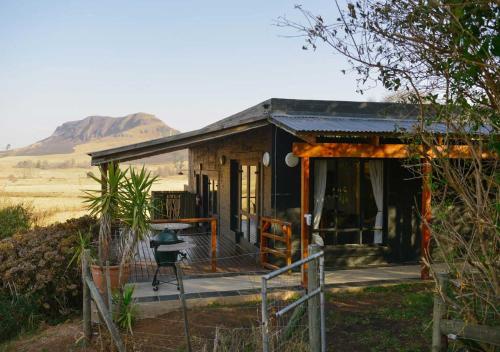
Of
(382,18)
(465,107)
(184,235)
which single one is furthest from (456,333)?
(184,235)

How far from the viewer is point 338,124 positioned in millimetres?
9469

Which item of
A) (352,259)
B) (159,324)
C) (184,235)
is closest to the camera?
(159,324)

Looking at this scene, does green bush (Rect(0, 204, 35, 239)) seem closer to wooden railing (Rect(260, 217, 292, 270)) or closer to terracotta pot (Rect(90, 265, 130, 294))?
terracotta pot (Rect(90, 265, 130, 294))

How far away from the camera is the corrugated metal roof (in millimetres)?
8193

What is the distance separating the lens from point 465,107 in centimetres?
392

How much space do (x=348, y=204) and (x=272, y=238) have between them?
6.34ft

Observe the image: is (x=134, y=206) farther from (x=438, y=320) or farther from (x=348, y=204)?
(x=348, y=204)

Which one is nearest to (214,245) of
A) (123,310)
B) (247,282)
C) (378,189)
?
(247,282)

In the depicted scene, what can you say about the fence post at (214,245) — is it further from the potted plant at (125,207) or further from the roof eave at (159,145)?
the potted plant at (125,207)

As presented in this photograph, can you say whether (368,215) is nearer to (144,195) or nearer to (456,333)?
(144,195)

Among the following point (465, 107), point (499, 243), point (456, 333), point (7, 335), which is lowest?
point (7, 335)

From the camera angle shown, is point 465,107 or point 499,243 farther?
point 465,107

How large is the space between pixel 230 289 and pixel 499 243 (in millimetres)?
4974

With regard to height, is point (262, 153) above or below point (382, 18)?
below
